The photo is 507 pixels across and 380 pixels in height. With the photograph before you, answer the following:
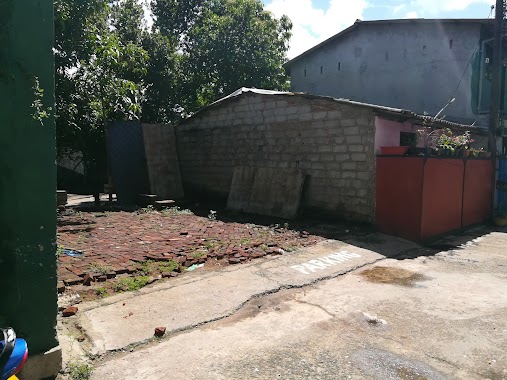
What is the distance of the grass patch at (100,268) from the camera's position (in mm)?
4926

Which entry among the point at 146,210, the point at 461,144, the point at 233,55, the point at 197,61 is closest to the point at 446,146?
the point at 461,144

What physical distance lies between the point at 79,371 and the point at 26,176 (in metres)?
1.47

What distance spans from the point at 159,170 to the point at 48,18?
33.3 feet

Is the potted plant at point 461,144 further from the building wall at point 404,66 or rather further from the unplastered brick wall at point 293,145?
the building wall at point 404,66

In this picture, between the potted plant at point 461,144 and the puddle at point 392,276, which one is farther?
the potted plant at point 461,144

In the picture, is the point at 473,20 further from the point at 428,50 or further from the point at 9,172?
the point at 9,172

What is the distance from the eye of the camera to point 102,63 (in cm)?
960

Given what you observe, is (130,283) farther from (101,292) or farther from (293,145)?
(293,145)

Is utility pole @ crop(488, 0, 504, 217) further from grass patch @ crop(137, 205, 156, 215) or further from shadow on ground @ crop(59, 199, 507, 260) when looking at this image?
grass patch @ crop(137, 205, 156, 215)

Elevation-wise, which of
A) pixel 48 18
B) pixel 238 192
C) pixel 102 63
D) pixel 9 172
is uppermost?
pixel 102 63

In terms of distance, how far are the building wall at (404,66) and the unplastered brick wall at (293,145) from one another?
7.00m

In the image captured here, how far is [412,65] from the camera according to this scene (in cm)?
1474

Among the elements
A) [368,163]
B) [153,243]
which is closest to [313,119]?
[368,163]

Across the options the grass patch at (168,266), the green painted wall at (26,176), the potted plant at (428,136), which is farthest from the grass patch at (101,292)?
the potted plant at (428,136)
